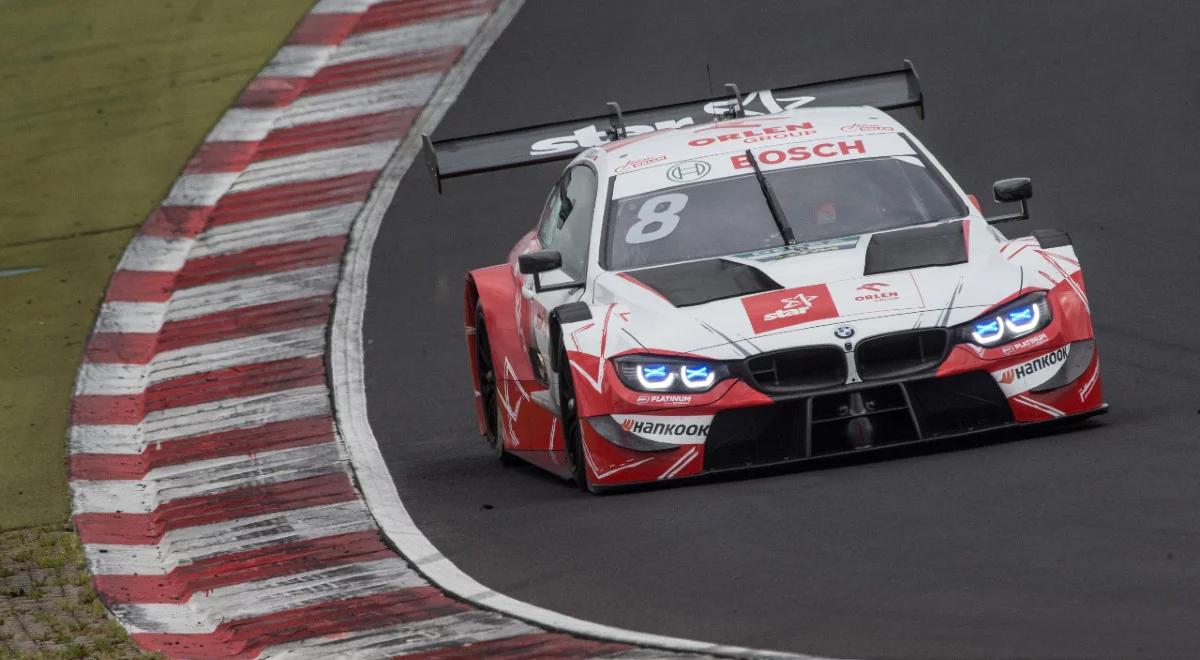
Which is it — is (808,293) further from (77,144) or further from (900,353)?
(77,144)

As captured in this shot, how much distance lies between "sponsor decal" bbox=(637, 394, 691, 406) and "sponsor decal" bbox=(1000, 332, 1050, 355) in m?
1.17

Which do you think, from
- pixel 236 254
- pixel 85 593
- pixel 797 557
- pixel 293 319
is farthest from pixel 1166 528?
pixel 236 254

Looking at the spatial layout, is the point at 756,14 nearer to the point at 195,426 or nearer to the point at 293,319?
the point at 293,319

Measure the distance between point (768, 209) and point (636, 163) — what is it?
28.8 inches

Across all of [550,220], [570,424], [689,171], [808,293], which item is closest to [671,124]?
[550,220]

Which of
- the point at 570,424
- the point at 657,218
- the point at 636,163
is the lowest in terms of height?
the point at 570,424

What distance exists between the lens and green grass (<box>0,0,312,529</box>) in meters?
11.6

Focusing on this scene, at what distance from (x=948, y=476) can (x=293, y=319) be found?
19.9 ft

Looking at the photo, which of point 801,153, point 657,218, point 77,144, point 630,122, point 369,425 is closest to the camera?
point 657,218

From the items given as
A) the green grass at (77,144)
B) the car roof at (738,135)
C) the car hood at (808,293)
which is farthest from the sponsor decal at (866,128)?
the green grass at (77,144)

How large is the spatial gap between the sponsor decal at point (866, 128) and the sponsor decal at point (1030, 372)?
68.2 inches

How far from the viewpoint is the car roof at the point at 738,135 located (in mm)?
9273

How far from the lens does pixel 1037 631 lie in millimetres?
5410

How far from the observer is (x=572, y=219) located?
9.55m
